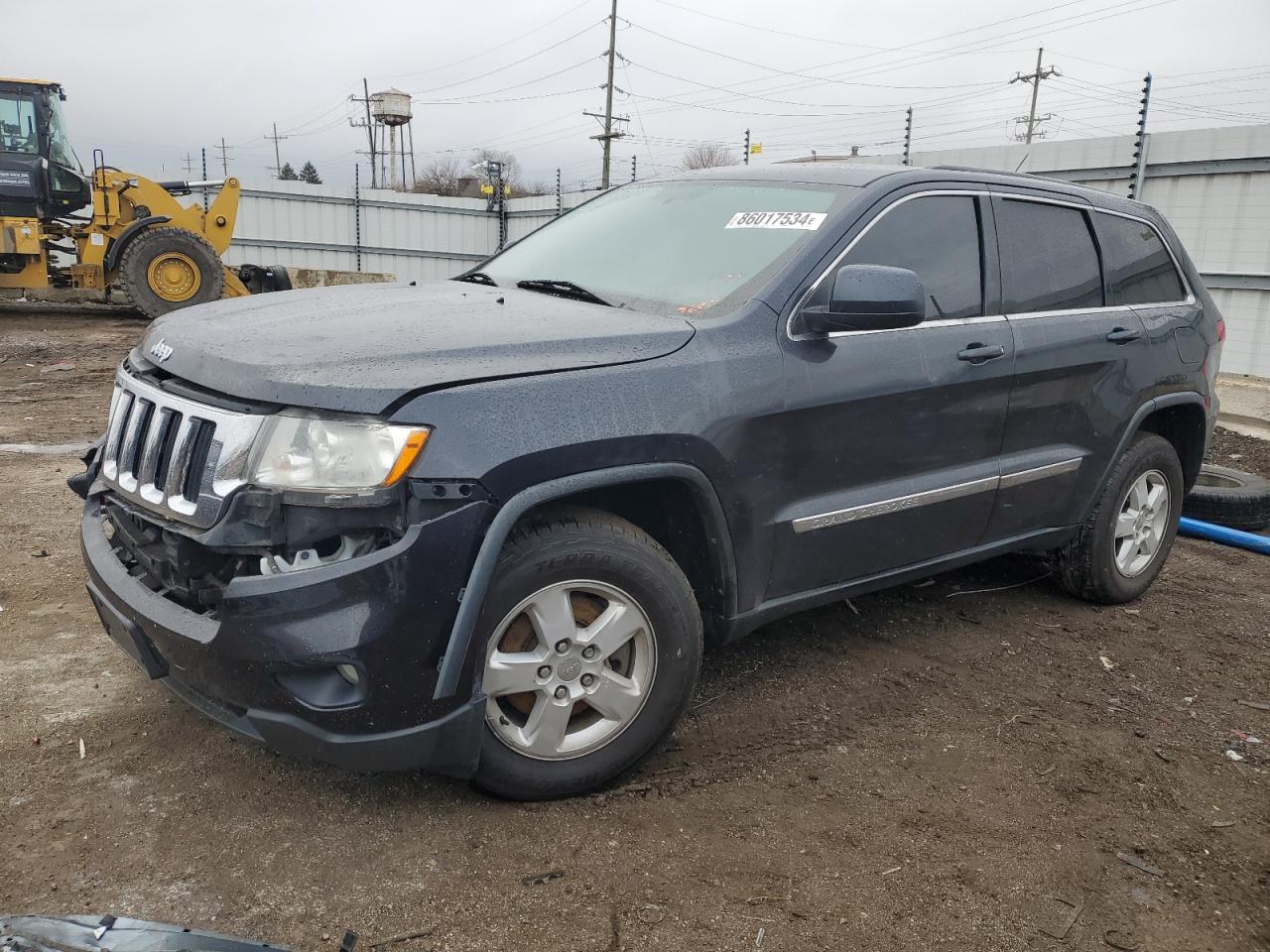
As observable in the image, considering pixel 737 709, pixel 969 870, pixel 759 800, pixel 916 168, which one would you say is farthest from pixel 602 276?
pixel 969 870

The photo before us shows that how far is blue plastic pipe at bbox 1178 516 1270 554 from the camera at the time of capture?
5617 millimetres

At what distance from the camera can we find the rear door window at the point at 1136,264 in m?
4.32

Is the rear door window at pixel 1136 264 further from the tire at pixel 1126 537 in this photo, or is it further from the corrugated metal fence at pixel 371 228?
the corrugated metal fence at pixel 371 228

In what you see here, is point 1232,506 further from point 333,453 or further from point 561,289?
point 333,453

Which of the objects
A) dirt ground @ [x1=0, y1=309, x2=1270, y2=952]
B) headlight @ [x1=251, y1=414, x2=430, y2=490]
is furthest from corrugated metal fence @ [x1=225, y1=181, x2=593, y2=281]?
headlight @ [x1=251, y1=414, x2=430, y2=490]

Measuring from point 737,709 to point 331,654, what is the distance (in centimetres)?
159

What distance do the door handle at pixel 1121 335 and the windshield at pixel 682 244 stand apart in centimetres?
146

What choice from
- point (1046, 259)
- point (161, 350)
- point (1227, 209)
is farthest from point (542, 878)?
point (1227, 209)

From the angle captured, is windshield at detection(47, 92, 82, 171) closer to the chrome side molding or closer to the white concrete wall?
the white concrete wall

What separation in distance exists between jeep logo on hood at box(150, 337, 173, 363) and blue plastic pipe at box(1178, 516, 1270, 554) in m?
5.13

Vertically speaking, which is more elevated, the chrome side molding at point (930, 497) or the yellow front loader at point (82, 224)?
the yellow front loader at point (82, 224)

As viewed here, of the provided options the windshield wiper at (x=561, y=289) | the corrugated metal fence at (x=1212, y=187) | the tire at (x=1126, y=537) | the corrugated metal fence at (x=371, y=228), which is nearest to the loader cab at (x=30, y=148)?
the corrugated metal fence at (x=371, y=228)

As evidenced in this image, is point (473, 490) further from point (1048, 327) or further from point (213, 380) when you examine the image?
point (1048, 327)

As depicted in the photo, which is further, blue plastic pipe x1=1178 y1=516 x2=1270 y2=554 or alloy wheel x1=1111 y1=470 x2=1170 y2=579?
blue plastic pipe x1=1178 y1=516 x2=1270 y2=554
